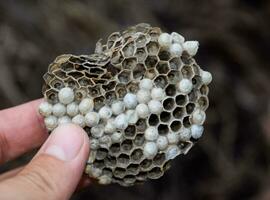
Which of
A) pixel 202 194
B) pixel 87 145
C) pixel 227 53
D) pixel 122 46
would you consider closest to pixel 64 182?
pixel 87 145

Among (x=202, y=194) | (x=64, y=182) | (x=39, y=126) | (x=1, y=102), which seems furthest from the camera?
(x=202, y=194)

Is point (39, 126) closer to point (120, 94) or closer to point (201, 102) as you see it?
point (120, 94)

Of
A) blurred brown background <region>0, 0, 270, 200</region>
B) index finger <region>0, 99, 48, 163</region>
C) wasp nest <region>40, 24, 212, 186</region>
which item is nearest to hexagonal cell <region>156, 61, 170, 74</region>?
wasp nest <region>40, 24, 212, 186</region>

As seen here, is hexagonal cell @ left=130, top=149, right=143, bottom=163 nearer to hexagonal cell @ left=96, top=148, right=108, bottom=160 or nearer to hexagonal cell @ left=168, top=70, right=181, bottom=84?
hexagonal cell @ left=96, top=148, right=108, bottom=160

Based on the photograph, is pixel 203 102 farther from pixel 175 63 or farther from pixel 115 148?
pixel 115 148

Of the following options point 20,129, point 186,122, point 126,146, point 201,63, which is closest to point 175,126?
point 186,122

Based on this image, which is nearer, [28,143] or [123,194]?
[28,143]

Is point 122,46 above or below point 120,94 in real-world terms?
above

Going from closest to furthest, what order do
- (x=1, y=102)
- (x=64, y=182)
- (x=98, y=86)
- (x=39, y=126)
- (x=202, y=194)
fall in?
(x=64, y=182)
(x=98, y=86)
(x=39, y=126)
(x=1, y=102)
(x=202, y=194)
